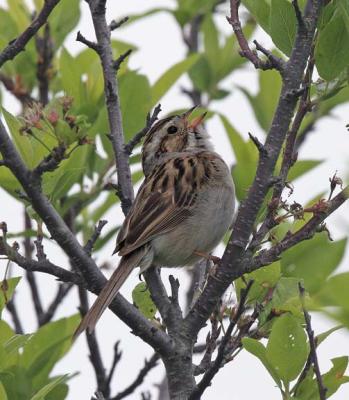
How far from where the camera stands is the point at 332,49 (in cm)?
372

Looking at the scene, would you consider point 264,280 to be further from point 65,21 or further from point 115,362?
point 65,21

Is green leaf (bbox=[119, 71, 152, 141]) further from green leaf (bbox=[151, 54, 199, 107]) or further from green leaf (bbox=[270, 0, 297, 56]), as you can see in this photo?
green leaf (bbox=[270, 0, 297, 56])

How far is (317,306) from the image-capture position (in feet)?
6.59

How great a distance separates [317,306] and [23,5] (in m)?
5.25

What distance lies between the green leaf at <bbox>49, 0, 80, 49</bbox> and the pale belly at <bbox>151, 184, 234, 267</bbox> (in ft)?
5.19

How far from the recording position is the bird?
538 cm

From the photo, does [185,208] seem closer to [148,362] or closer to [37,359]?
[148,362]

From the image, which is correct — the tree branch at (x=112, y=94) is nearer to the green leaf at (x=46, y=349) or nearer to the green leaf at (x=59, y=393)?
the green leaf at (x=46, y=349)

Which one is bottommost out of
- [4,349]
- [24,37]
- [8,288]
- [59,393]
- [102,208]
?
[59,393]

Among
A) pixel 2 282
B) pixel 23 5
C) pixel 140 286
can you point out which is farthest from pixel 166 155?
pixel 2 282

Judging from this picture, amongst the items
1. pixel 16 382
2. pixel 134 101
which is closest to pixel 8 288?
pixel 16 382

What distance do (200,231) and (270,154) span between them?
1981 mm

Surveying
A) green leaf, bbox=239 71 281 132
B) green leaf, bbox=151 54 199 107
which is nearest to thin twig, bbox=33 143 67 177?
green leaf, bbox=151 54 199 107

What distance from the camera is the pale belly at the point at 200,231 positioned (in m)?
5.56
